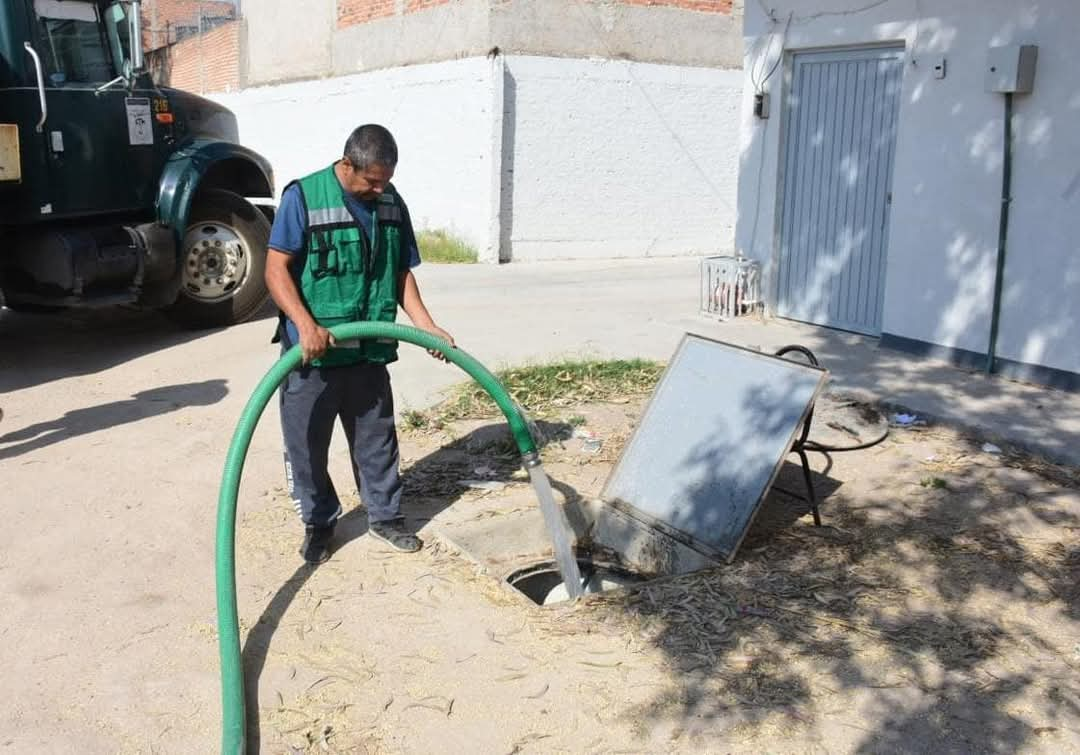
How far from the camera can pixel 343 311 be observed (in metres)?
4.50

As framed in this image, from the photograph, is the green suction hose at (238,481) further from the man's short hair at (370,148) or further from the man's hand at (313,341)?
the man's short hair at (370,148)

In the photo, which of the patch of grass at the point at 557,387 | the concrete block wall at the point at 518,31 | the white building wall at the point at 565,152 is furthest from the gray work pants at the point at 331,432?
the concrete block wall at the point at 518,31

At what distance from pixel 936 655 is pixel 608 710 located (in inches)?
48.4

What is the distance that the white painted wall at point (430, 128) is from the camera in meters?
14.0

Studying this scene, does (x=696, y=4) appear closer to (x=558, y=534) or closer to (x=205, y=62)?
(x=205, y=62)

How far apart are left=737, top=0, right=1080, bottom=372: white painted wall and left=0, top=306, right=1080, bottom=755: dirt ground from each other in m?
1.94

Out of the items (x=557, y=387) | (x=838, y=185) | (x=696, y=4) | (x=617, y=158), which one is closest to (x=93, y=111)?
(x=557, y=387)

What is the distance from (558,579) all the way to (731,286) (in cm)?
528

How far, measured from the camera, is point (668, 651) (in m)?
3.92

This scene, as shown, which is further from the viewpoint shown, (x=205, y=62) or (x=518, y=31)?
(x=205, y=62)

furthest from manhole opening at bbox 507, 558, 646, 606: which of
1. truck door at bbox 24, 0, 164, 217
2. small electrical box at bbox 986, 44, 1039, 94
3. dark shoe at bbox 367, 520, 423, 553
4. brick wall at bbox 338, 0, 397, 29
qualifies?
brick wall at bbox 338, 0, 397, 29

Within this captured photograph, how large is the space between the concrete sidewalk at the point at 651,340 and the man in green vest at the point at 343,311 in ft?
7.34

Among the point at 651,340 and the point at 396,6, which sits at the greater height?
the point at 396,6

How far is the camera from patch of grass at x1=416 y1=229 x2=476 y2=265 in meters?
14.4
